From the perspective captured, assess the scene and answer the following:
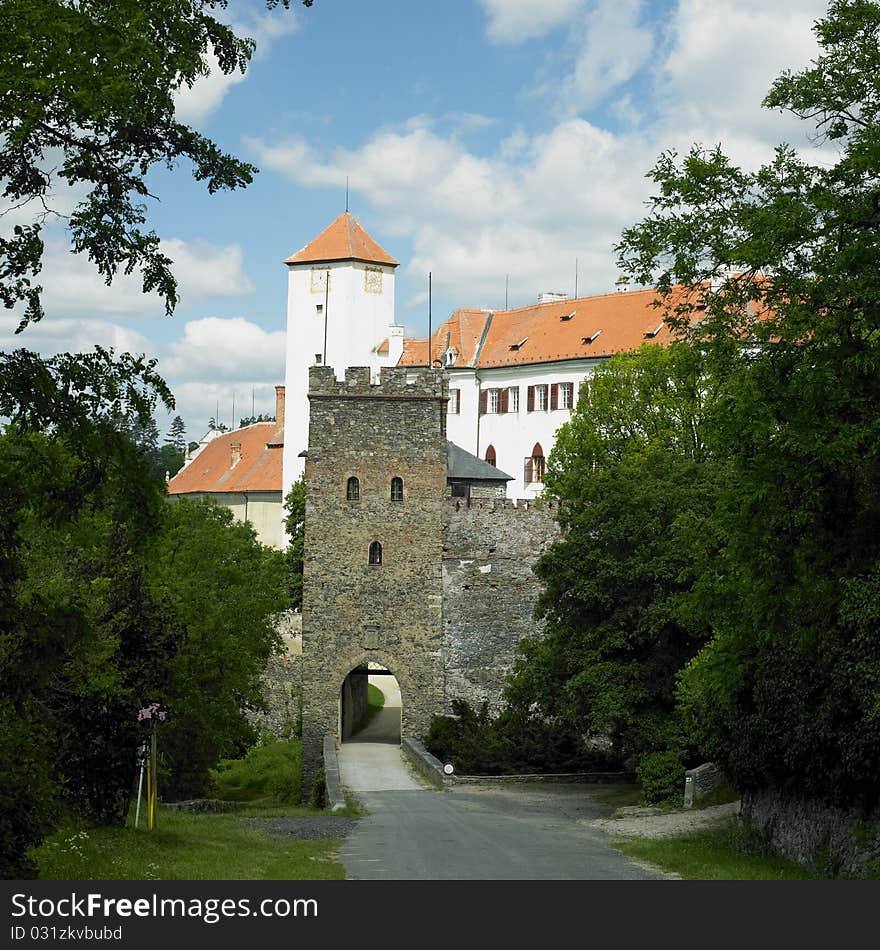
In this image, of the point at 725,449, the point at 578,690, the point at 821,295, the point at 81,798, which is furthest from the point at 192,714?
the point at 821,295

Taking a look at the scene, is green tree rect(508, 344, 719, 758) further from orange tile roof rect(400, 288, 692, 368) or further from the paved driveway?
orange tile roof rect(400, 288, 692, 368)

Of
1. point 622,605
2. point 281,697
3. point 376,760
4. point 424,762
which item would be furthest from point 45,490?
point 281,697

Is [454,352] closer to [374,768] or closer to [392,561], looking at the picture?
[392,561]

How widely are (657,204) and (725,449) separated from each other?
3.27m

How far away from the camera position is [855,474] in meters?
16.4

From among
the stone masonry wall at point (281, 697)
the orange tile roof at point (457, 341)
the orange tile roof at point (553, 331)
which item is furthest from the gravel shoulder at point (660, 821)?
the orange tile roof at point (457, 341)

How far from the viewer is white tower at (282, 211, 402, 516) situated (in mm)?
78188

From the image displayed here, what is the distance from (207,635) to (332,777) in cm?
460

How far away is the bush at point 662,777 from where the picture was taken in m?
28.2

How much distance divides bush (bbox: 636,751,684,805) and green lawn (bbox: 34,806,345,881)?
953 centimetres

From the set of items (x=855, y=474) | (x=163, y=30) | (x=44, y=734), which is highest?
(x=163, y=30)

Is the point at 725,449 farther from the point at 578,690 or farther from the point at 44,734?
the point at 578,690

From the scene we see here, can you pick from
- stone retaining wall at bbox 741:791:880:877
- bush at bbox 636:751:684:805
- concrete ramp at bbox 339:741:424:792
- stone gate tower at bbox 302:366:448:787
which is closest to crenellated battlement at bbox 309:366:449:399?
stone gate tower at bbox 302:366:448:787

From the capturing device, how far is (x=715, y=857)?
61.3ft
